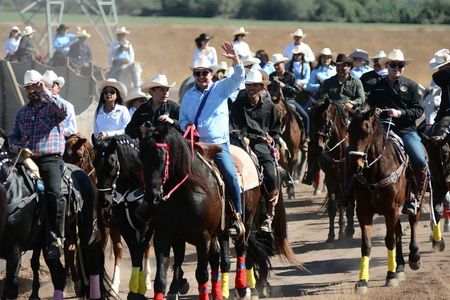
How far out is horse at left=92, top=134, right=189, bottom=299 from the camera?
14.1m

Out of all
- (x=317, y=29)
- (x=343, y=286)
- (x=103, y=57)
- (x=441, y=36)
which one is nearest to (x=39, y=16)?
(x=103, y=57)

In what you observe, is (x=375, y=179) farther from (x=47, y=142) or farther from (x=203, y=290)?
(x=47, y=142)

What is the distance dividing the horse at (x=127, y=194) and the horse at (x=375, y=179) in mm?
2697

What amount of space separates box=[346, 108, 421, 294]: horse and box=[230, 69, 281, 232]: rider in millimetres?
1103

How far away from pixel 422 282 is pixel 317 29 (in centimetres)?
4871

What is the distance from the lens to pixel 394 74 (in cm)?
1639

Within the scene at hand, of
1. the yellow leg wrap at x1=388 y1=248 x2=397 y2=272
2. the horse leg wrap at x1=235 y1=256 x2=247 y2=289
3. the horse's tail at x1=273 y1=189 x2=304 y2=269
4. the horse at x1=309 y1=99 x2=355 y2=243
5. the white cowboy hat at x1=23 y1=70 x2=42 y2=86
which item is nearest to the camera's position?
the white cowboy hat at x1=23 y1=70 x2=42 y2=86

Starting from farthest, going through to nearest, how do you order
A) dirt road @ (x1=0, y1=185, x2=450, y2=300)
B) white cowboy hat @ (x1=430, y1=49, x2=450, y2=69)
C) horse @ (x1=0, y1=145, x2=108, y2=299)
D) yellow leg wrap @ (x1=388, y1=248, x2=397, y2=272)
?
white cowboy hat @ (x1=430, y1=49, x2=450, y2=69)
yellow leg wrap @ (x1=388, y1=248, x2=397, y2=272)
dirt road @ (x1=0, y1=185, x2=450, y2=300)
horse @ (x1=0, y1=145, x2=108, y2=299)

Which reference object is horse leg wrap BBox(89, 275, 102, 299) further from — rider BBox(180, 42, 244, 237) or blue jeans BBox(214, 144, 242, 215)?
blue jeans BBox(214, 144, 242, 215)

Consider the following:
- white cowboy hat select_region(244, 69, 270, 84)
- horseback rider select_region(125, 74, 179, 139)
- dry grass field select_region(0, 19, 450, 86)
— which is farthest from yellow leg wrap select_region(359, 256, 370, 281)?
dry grass field select_region(0, 19, 450, 86)

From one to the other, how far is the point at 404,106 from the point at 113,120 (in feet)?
13.7

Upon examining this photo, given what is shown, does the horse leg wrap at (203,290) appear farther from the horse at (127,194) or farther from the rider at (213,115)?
the rider at (213,115)

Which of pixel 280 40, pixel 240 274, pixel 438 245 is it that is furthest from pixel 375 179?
pixel 280 40

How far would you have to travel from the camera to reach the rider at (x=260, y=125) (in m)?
16.1
